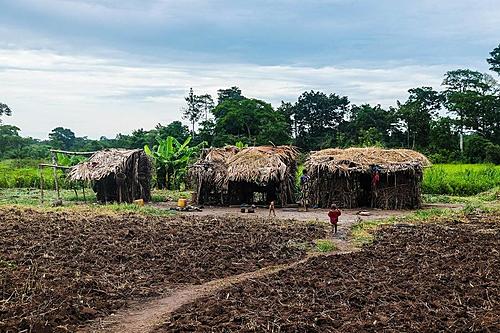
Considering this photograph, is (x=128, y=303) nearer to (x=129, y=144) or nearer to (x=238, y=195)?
(x=238, y=195)

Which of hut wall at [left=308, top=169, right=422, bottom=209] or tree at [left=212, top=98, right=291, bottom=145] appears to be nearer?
hut wall at [left=308, top=169, right=422, bottom=209]

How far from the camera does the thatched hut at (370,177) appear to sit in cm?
2070

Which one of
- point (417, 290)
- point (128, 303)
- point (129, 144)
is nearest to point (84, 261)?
point (128, 303)

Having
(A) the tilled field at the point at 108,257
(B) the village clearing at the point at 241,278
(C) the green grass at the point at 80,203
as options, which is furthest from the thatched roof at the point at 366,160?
(C) the green grass at the point at 80,203

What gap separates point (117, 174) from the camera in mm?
21859

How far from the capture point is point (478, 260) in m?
9.99

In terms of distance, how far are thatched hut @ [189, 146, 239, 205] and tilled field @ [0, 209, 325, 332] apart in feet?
17.7

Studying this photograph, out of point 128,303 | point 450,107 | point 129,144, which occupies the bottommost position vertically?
point 128,303

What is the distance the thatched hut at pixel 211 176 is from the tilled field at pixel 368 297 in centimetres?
1154

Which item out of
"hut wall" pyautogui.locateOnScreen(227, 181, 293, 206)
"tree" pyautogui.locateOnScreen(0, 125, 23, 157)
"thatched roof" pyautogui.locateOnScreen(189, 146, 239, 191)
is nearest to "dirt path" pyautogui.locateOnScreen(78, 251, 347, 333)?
"thatched roof" pyautogui.locateOnScreen(189, 146, 239, 191)

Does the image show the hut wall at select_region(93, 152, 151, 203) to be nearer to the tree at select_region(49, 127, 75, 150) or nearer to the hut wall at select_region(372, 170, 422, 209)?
the hut wall at select_region(372, 170, 422, 209)

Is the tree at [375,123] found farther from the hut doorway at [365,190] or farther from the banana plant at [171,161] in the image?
the hut doorway at [365,190]

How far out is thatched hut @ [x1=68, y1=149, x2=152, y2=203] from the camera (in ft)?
71.5

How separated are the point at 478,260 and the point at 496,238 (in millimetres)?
3021
